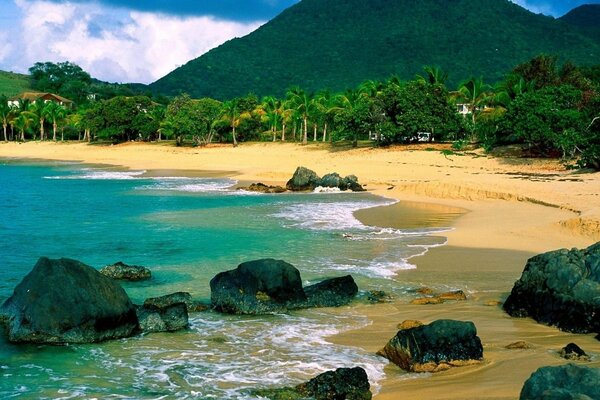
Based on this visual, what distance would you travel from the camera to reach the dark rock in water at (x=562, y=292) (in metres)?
9.64

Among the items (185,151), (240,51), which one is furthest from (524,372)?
(240,51)

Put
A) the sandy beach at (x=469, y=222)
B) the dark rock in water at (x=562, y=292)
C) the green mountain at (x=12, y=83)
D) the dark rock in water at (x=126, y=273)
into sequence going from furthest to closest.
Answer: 1. the green mountain at (x=12, y=83)
2. the dark rock in water at (x=126, y=273)
3. the dark rock in water at (x=562, y=292)
4. the sandy beach at (x=469, y=222)

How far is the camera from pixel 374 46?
143375 mm

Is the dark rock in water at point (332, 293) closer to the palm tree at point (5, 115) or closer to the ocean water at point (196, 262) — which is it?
the ocean water at point (196, 262)

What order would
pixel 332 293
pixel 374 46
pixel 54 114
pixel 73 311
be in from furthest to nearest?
1. pixel 374 46
2. pixel 54 114
3. pixel 332 293
4. pixel 73 311

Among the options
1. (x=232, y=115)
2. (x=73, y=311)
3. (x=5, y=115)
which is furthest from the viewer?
(x=5, y=115)

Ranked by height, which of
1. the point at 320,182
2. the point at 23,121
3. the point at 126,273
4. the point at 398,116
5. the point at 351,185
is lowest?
the point at 126,273

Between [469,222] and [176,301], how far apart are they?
12.9 m

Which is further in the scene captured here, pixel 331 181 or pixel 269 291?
pixel 331 181

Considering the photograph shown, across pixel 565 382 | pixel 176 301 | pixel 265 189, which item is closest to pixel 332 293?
pixel 176 301

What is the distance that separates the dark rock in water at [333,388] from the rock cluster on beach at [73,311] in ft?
11.4

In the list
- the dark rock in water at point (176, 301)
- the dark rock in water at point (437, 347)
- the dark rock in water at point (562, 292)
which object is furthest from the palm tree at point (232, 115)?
the dark rock in water at point (437, 347)

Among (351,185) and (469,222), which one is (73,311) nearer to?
(469,222)

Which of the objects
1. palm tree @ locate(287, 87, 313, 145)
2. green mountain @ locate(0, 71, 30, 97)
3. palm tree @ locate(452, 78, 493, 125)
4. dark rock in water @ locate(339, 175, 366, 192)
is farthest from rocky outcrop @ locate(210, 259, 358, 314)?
green mountain @ locate(0, 71, 30, 97)
